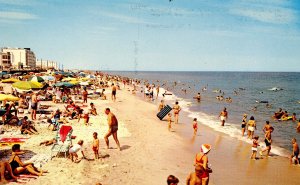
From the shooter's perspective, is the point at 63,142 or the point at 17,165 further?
the point at 63,142

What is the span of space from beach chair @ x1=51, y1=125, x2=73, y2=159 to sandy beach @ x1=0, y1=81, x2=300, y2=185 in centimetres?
30

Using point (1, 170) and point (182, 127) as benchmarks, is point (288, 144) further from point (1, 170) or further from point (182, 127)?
point (1, 170)

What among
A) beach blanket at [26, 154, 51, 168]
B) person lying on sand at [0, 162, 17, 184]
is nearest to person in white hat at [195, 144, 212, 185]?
person lying on sand at [0, 162, 17, 184]

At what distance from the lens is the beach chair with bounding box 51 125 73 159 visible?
31.0 feet

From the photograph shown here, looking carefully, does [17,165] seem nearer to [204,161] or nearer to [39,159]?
[39,159]

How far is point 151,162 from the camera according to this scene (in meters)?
9.98

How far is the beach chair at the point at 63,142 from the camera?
9.43m

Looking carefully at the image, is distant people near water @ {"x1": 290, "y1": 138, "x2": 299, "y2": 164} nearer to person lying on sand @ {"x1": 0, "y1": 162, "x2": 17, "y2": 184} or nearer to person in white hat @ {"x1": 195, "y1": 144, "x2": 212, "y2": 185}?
person in white hat @ {"x1": 195, "y1": 144, "x2": 212, "y2": 185}

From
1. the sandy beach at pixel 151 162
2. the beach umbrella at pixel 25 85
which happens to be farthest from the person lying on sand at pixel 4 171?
the beach umbrella at pixel 25 85

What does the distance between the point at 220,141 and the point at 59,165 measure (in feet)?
29.9

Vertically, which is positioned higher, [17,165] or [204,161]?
[204,161]

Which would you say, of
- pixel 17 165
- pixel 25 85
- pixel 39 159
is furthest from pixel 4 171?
pixel 25 85

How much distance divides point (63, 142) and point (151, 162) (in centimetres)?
322

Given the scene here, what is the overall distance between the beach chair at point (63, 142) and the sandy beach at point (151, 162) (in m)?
0.30
